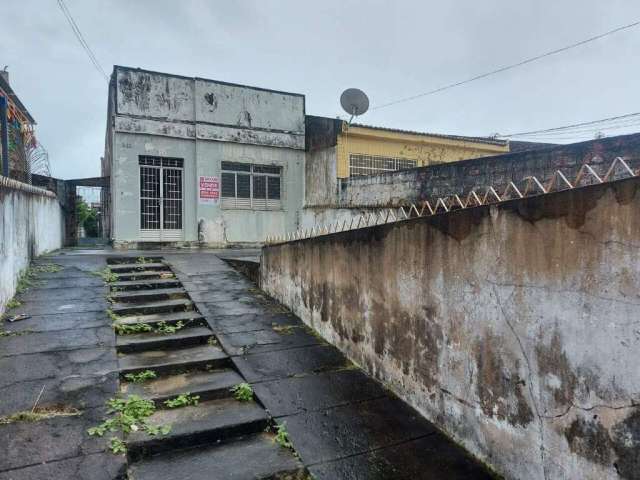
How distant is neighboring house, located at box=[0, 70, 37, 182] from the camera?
661 centimetres

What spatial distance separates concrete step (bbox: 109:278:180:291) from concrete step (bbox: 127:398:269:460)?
11.0 feet

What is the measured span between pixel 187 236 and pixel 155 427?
9.58 m

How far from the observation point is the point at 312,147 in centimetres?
1357

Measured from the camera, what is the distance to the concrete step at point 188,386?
369cm

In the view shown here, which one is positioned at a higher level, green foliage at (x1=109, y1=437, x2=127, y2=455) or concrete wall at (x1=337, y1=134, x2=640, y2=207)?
concrete wall at (x1=337, y1=134, x2=640, y2=207)

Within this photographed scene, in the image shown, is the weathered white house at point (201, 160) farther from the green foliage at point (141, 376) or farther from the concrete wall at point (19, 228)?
the green foliage at point (141, 376)

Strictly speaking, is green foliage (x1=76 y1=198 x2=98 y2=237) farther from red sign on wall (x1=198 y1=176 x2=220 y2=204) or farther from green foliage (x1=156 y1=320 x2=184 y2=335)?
green foliage (x1=156 y1=320 x2=184 y2=335)

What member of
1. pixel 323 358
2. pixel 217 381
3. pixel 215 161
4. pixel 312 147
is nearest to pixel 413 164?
pixel 312 147

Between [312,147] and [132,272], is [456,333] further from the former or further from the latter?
[312,147]

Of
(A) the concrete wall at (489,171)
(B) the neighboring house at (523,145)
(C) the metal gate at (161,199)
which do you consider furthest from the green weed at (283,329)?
(B) the neighboring house at (523,145)

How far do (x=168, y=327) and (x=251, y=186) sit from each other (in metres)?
8.50

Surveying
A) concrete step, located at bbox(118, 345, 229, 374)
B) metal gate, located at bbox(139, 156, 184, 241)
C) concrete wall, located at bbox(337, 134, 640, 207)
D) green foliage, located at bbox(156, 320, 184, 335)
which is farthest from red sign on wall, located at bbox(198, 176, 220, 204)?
concrete step, located at bbox(118, 345, 229, 374)

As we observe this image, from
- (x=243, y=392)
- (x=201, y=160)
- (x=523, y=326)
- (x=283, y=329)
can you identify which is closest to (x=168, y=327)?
(x=283, y=329)

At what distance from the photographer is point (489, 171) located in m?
6.35
